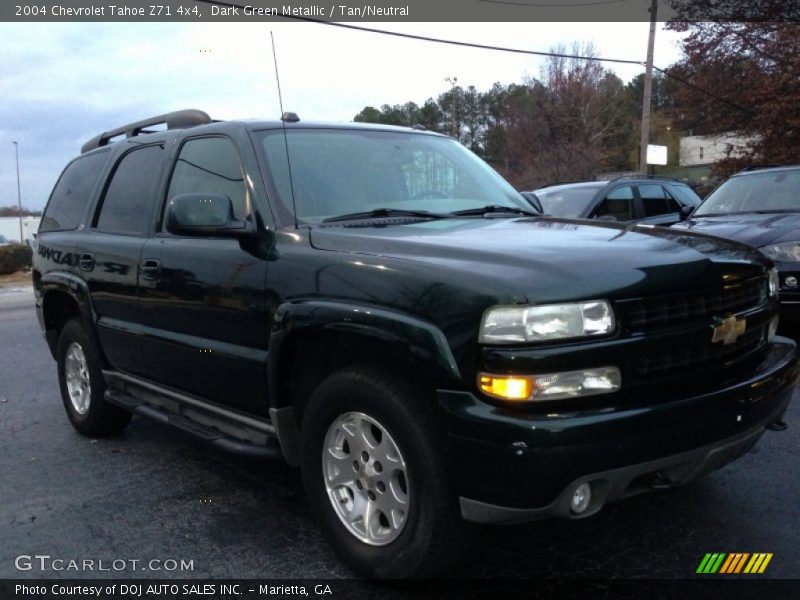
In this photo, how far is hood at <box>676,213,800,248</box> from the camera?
6.12 meters

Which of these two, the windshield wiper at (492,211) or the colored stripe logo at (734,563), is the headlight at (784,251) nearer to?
the windshield wiper at (492,211)

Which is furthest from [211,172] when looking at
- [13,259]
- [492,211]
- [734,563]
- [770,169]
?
[13,259]

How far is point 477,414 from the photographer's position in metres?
2.44

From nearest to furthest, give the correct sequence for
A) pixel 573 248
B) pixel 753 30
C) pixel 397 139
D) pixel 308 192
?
pixel 573 248 < pixel 308 192 < pixel 397 139 < pixel 753 30

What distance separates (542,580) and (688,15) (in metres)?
27.9

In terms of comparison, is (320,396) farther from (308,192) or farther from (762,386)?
(762,386)

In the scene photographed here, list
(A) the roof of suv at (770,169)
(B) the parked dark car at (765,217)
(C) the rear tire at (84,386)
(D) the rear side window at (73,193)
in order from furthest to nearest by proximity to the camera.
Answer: (A) the roof of suv at (770,169), (B) the parked dark car at (765,217), (D) the rear side window at (73,193), (C) the rear tire at (84,386)

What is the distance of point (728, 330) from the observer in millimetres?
2859

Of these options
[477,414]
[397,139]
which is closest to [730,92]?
[397,139]

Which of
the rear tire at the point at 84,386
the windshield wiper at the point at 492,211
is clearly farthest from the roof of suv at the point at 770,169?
the rear tire at the point at 84,386

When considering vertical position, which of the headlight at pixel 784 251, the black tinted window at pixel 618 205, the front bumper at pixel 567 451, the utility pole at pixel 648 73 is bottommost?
the front bumper at pixel 567 451

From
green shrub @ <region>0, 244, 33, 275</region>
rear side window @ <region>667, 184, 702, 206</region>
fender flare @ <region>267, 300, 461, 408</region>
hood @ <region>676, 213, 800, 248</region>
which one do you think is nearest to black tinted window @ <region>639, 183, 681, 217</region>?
rear side window @ <region>667, 184, 702, 206</region>

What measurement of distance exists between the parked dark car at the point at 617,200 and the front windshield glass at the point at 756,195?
1.02 metres

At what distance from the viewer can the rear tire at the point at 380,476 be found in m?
2.62
